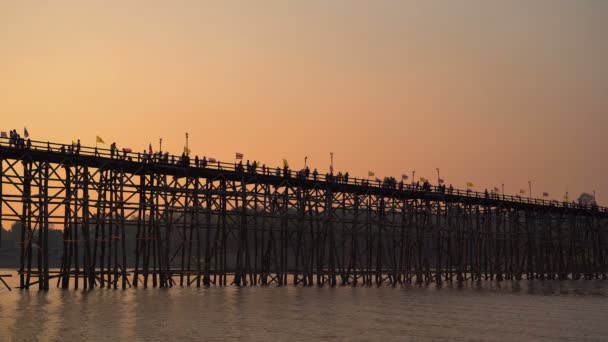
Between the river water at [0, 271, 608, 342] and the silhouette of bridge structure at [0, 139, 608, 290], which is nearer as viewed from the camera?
the river water at [0, 271, 608, 342]

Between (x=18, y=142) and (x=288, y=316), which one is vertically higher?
(x=18, y=142)

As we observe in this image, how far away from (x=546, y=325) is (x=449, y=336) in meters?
6.62

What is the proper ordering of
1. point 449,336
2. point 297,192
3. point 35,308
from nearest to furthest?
point 449,336
point 35,308
point 297,192

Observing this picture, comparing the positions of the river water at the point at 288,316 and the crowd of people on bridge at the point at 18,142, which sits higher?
the crowd of people on bridge at the point at 18,142

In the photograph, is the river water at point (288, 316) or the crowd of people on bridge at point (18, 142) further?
the crowd of people on bridge at point (18, 142)

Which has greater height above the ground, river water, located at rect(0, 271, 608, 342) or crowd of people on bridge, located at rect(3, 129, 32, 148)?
crowd of people on bridge, located at rect(3, 129, 32, 148)

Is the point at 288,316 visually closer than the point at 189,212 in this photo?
Yes

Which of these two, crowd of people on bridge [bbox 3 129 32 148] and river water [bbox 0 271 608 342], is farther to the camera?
crowd of people on bridge [bbox 3 129 32 148]

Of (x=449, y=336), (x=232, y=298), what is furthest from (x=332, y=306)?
(x=449, y=336)

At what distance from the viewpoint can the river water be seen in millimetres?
28391

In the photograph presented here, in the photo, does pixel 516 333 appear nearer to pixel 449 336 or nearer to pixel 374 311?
pixel 449 336

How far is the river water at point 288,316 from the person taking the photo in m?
28.4

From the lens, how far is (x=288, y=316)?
3475cm

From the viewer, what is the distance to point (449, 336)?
94.9 ft
